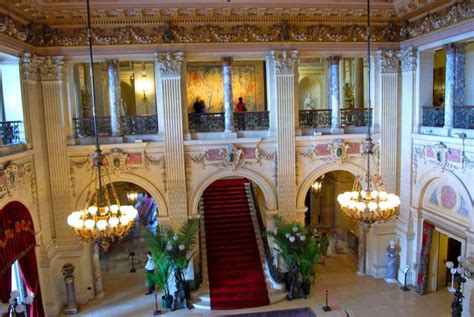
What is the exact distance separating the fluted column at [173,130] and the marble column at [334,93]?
414 centimetres

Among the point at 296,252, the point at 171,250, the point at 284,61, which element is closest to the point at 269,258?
the point at 296,252

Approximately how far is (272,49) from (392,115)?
380 centimetres

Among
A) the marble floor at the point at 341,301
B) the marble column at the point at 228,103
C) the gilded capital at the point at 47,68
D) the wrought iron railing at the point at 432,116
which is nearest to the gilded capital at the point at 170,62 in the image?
the marble column at the point at 228,103

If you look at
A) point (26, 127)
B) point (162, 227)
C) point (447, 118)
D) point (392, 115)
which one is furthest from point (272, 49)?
point (26, 127)

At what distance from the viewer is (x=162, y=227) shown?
11.2 meters

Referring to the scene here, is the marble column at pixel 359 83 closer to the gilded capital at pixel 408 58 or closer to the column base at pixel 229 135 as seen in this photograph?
the gilded capital at pixel 408 58

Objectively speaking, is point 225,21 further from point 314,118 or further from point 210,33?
point 314,118

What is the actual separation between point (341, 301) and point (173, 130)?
243 inches

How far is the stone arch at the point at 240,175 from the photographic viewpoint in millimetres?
11414

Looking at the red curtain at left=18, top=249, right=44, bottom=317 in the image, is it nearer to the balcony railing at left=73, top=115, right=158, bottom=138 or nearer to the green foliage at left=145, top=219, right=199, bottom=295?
the green foliage at left=145, top=219, right=199, bottom=295

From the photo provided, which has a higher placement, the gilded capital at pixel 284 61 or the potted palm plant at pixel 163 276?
the gilded capital at pixel 284 61

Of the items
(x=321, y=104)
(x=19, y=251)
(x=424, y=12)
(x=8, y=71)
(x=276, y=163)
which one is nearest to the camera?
(x=19, y=251)

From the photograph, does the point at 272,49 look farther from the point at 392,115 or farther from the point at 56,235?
the point at 56,235

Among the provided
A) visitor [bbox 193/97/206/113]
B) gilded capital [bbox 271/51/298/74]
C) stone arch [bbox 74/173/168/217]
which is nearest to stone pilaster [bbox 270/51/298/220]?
gilded capital [bbox 271/51/298/74]
